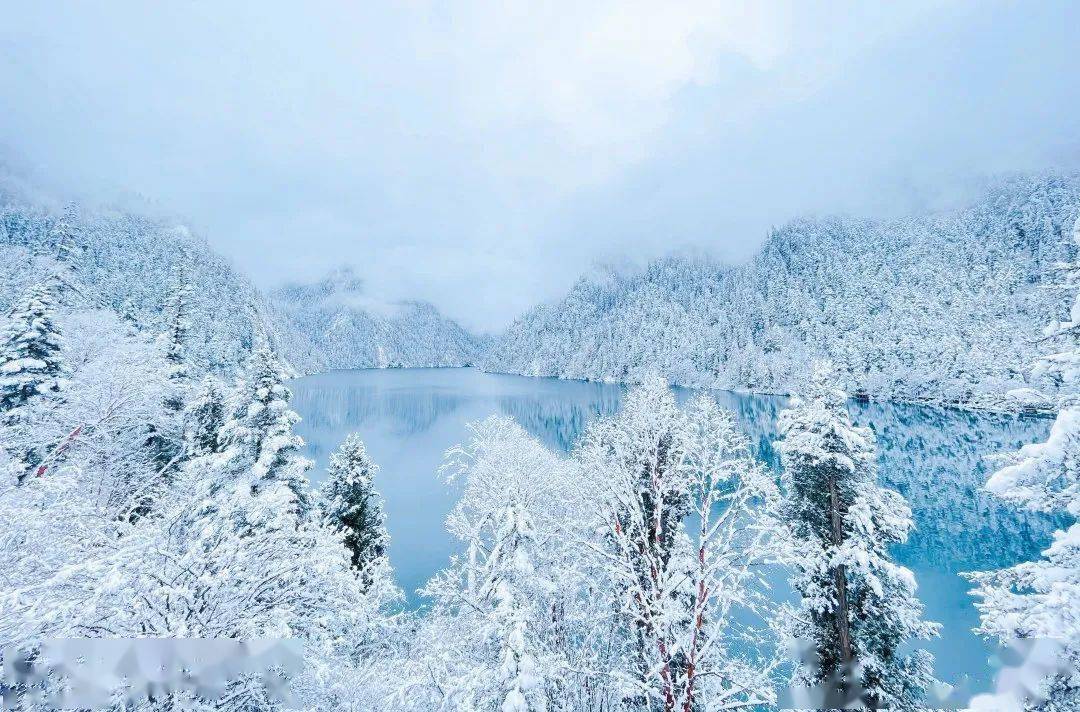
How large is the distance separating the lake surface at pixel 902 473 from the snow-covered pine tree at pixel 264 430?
1744 cm

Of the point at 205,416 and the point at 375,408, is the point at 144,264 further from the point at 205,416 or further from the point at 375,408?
the point at 205,416

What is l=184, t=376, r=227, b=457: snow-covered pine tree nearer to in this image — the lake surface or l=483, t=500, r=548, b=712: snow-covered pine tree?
the lake surface

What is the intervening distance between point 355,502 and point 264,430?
23.2ft

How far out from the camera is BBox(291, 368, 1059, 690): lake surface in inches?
1273

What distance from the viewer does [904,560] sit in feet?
121

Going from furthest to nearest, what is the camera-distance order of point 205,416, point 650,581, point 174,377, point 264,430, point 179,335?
point 179,335 < point 174,377 < point 205,416 < point 264,430 < point 650,581

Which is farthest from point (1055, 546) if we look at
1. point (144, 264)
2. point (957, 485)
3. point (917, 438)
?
point (144, 264)

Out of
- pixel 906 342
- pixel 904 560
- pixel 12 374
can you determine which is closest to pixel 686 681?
pixel 12 374

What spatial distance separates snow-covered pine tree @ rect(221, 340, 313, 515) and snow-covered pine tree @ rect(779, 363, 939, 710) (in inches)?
701

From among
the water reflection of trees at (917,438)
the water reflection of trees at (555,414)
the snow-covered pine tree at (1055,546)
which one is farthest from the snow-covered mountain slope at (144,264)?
the snow-covered pine tree at (1055,546)

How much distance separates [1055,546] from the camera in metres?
6.43

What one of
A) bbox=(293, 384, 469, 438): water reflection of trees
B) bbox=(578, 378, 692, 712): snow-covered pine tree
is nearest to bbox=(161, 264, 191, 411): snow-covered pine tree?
bbox=(578, 378, 692, 712): snow-covered pine tree

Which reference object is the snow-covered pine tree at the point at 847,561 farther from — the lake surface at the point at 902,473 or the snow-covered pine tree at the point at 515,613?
the snow-covered pine tree at the point at 515,613

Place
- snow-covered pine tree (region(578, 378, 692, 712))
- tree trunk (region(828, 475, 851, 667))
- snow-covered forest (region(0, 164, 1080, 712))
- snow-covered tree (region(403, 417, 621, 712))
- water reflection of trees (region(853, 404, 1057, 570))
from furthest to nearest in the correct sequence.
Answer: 1. water reflection of trees (region(853, 404, 1057, 570))
2. tree trunk (region(828, 475, 851, 667))
3. snow-covered tree (region(403, 417, 621, 712))
4. snow-covered pine tree (region(578, 378, 692, 712))
5. snow-covered forest (region(0, 164, 1080, 712))
